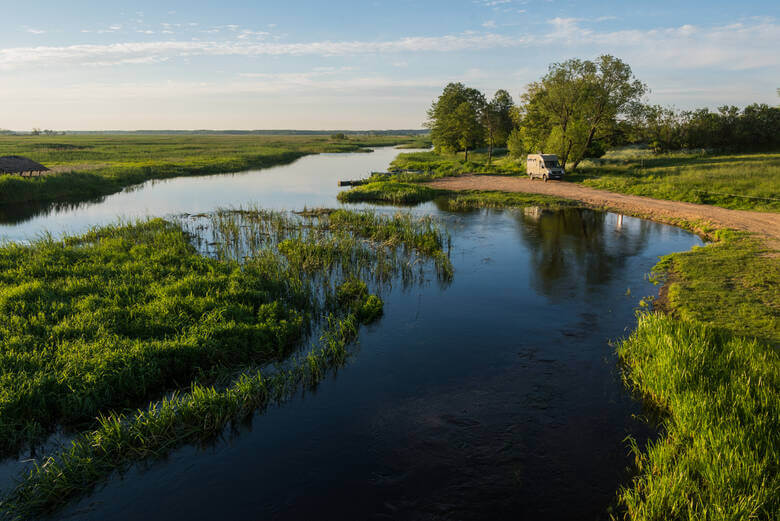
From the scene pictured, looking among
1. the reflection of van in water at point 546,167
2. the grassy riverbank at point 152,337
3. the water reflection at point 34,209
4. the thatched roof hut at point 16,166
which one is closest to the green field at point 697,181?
the reflection of van in water at point 546,167

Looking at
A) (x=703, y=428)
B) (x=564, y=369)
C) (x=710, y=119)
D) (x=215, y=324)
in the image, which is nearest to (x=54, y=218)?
(x=215, y=324)

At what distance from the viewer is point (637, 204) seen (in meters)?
33.3

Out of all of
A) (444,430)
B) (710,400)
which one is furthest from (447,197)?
(710,400)

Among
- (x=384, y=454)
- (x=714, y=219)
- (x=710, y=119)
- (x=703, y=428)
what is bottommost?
(x=384, y=454)

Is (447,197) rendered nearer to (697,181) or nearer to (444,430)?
(697,181)

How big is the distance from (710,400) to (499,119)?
78.9 metres

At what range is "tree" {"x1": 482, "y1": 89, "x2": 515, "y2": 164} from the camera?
77156 mm

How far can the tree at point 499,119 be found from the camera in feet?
253

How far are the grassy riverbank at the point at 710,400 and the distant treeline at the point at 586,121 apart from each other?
3988 cm

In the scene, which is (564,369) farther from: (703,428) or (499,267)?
(499,267)

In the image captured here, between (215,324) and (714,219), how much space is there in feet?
92.6

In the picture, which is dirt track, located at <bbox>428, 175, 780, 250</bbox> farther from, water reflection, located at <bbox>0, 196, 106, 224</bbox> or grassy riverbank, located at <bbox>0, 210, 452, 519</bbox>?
water reflection, located at <bbox>0, 196, 106, 224</bbox>

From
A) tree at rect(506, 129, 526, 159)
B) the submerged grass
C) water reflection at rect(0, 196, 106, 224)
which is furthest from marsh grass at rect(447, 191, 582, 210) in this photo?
water reflection at rect(0, 196, 106, 224)

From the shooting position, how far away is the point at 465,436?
9.08 meters
